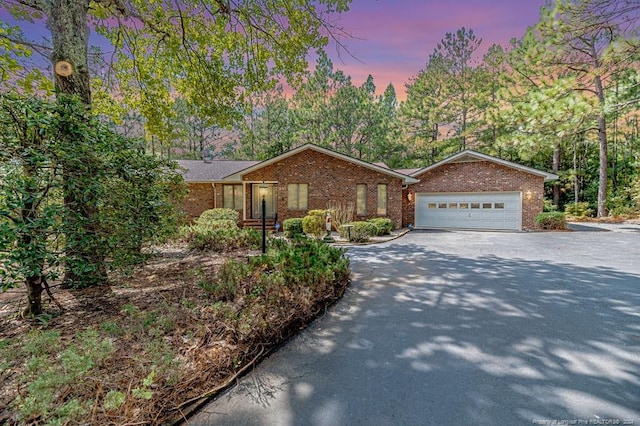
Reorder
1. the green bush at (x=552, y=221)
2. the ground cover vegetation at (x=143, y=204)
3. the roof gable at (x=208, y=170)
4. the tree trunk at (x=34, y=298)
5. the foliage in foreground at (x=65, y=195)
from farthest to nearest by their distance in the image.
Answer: the roof gable at (x=208, y=170) → the green bush at (x=552, y=221) → the tree trunk at (x=34, y=298) → the foliage in foreground at (x=65, y=195) → the ground cover vegetation at (x=143, y=204)

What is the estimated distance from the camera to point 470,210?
1641 centimetres

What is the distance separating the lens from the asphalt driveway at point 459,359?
7.83ft

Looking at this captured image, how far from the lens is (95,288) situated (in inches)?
188

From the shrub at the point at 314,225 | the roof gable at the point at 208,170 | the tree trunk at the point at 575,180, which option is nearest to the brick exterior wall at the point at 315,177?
the shrub at the point at 314,225

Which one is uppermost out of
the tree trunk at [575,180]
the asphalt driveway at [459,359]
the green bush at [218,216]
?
the tree trunk at [575,180]

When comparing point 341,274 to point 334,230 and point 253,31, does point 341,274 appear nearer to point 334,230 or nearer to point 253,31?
point 253,31

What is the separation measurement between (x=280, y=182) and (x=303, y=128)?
13.1m

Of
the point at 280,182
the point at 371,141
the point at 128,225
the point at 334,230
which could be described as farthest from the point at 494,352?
the point at 371,141

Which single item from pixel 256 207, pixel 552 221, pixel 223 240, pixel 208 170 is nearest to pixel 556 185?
pixel 552 221

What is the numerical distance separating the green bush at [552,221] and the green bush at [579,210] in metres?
8.57

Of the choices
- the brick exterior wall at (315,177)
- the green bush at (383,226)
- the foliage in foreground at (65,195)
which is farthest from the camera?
the brick exterior wall at (315,177)

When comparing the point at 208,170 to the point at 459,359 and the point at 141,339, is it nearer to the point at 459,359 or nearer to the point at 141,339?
the point at 141,339

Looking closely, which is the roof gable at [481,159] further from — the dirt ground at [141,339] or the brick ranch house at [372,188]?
the dirt ground at [141,339]

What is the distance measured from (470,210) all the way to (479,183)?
1.55 metres
